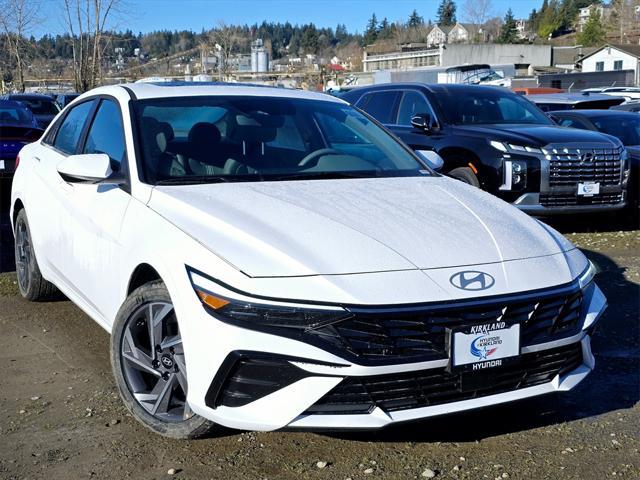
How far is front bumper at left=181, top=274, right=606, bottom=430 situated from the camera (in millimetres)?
3053

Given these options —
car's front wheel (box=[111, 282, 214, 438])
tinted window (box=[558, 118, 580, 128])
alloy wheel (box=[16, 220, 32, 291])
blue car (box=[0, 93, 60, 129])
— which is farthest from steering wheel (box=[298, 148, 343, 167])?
blue car (box=[0, 93, 60, 129])

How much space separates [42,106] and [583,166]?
18539 millimetres

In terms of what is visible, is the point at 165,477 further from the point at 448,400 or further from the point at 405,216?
the point at 405,216

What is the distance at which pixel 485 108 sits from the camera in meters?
9.97

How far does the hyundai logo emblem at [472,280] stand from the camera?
10.6 feet

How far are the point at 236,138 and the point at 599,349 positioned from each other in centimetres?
251

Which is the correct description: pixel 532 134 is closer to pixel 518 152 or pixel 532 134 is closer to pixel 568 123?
pixel 518 152

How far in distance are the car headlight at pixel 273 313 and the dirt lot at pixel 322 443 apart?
2.23 ft

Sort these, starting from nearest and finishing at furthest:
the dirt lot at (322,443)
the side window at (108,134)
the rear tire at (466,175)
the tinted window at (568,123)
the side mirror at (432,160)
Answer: the dirt lot at (322,443) → the side window at (108,134) → the side mirror at (432,160) → the rear tire at (466,175) → the tinted window at (568,123)

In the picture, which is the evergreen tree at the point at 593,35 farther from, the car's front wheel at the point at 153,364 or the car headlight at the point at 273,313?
the car headlight at the point at 273,313

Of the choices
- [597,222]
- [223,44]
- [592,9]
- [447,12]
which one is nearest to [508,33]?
[592,9]

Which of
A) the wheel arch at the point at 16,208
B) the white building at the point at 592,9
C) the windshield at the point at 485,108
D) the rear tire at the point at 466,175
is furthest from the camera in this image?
the white building at the point at 592,9

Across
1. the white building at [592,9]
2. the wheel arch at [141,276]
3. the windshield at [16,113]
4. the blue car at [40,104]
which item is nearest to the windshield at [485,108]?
the wheel arch at [141,276]

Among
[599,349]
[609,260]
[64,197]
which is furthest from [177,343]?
[609,260]
